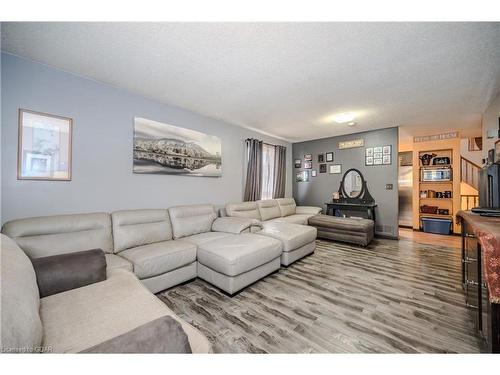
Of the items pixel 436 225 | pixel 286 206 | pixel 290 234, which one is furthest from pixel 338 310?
pixel 436 225

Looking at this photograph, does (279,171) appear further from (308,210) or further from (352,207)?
(352,207)

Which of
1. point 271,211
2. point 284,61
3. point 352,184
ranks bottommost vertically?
point 271,211

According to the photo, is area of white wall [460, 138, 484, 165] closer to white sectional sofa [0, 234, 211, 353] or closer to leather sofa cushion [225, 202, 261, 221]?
leather sofa cushion [225, 202, 261, 221]

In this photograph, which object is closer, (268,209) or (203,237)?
(203,237)

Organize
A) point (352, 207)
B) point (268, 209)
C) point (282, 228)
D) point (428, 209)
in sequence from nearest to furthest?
point (282, 228) → point (268, 209) → point (352, 207) → point (428, 209)

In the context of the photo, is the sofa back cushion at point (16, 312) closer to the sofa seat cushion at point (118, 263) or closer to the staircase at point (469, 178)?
the sofa seat cushion at point (118, 263)

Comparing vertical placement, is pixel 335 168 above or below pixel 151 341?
above

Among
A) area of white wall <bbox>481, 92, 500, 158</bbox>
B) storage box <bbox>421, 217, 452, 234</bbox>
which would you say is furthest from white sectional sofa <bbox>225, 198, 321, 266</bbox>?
storage box <bbox>421, 217, 452, 234</bbox>

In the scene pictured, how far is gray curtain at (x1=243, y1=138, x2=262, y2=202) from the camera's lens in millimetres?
4309

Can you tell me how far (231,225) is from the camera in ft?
9.78

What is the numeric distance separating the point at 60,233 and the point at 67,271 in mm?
779

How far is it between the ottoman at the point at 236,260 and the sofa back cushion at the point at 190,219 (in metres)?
0.54

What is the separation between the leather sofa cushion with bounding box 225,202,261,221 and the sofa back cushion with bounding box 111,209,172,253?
46.6 inches
